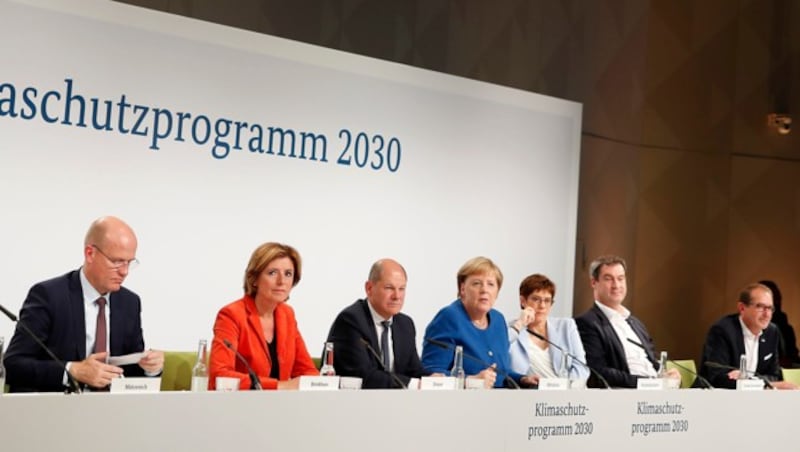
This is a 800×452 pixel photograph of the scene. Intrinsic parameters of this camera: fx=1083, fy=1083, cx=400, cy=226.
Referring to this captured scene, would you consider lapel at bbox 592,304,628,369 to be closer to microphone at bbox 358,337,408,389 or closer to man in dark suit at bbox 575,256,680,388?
man in dark suit at bbox 575,256,680,388

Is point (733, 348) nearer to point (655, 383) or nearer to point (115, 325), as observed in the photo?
point (655, 383)

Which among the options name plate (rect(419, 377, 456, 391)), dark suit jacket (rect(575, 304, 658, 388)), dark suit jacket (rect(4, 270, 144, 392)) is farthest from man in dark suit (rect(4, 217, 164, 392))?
dark suit jacket (rect(575, 304, 658, 388))

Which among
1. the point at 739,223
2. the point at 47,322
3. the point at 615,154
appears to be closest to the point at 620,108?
the point at 615,154

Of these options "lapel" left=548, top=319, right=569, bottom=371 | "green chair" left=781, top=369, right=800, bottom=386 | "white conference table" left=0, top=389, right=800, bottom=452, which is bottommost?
"white conference table" left=0, top=389, right=800, bottom=452

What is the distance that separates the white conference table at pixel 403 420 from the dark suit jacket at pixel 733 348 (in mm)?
1103

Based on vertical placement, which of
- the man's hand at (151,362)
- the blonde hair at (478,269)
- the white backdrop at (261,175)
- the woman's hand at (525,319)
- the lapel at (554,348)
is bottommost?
the man's hand at (151,362)

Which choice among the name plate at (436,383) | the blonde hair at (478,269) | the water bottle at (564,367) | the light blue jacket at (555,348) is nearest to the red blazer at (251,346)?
the name plate at (436,383)

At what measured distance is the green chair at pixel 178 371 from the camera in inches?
163

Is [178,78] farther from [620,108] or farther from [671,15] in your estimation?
[671,15]

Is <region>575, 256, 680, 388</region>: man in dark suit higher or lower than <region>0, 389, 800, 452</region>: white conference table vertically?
higher

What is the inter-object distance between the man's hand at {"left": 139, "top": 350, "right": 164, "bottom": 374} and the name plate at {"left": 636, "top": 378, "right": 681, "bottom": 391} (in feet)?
6.36

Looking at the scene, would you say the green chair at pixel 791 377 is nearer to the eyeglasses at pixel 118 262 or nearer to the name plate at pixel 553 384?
the name plate at pixel 553 384

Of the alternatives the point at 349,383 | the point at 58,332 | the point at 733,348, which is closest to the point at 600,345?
the point at 733,348

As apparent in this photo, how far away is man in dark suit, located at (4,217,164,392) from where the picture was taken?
11.5 feet
